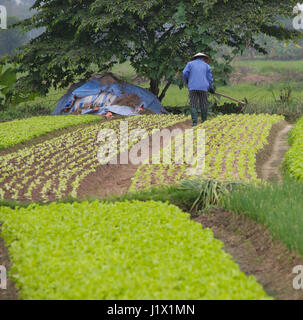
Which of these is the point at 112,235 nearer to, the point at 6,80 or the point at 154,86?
the point at 6,80

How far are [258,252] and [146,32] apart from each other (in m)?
13.4

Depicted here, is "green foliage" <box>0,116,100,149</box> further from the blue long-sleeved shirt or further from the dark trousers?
the blue long-sleeved shirt

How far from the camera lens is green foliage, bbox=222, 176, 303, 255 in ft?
15.1

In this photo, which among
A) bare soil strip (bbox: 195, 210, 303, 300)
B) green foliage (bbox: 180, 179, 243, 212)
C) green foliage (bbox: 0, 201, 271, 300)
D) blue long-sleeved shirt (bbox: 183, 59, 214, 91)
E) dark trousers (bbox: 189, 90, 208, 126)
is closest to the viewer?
green foliage (bbox: 0, 201, 271, 300)

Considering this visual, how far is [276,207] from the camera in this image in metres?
5.27

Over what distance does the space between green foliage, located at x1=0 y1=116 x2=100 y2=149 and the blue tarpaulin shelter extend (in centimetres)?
114

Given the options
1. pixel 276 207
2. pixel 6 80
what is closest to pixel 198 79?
pixel 6 80

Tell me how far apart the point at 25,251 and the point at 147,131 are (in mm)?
8131

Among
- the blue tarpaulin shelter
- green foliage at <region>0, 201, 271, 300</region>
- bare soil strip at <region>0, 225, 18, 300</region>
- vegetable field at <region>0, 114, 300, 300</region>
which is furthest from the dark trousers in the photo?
bare soil strip at <region>0, 225, 18, 300</region>

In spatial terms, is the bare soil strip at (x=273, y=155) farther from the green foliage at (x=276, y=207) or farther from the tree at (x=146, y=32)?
the tree at (x=146, y=32)

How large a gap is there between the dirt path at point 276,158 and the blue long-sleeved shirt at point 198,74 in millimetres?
2329

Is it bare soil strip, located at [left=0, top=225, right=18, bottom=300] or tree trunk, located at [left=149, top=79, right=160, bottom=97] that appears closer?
bare soil strip, located at [left=0, top=225, right=18, bottom=300]
